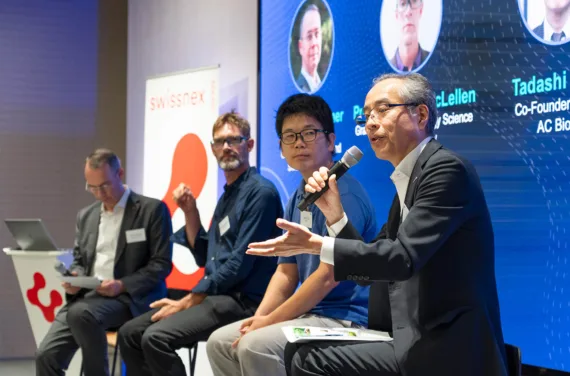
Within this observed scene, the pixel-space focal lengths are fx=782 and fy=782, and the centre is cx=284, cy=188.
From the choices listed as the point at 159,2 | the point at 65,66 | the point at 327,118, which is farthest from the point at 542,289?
the point at 65,66

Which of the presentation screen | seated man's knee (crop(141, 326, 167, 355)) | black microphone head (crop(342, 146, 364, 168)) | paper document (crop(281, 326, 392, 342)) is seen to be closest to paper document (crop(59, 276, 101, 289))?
seated man's knee (crop(141, 326, 167, 355))

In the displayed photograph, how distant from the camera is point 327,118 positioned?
138 inches

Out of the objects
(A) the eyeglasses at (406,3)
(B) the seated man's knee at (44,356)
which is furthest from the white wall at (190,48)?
(B) the seated man's knee at (44,356)

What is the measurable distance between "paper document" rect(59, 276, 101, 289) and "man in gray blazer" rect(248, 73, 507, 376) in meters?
2.30

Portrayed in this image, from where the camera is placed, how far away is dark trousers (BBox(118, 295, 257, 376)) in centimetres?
376

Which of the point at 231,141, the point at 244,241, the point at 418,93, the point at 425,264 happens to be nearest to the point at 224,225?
the point at 244,241

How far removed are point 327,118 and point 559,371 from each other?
1422 millimetres

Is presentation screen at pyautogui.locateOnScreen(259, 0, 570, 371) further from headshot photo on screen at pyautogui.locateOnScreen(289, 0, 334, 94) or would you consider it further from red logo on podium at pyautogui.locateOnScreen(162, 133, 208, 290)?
red logo on podium at pyautogui.locateOnScreen(162, 133, 208, 290)

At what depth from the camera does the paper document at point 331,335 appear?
2.47 meters

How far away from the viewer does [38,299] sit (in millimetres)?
5090

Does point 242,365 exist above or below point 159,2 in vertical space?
below

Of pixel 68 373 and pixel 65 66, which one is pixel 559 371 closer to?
pixel 68 373

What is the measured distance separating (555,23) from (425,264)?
1.31 meters

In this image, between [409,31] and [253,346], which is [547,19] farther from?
[253,346]
